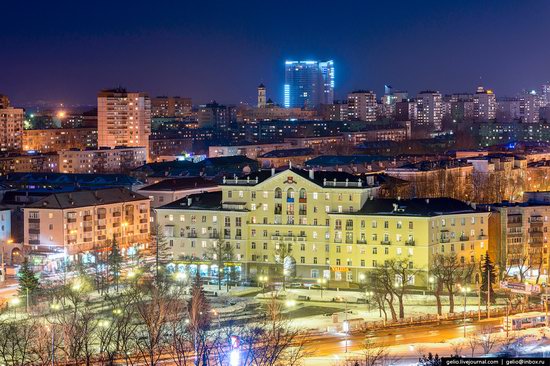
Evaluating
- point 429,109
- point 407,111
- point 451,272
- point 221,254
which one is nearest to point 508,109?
point 429,109

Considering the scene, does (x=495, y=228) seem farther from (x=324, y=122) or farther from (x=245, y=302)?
(x=324, y=122)

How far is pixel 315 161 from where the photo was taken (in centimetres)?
5369

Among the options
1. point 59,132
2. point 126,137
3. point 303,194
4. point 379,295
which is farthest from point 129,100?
point 379,295

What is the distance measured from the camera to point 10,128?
63281 mm

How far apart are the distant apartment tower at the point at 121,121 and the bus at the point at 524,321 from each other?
4421 centimetres

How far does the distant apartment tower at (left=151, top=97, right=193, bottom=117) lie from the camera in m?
102

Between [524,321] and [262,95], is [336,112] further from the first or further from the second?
[524,321]

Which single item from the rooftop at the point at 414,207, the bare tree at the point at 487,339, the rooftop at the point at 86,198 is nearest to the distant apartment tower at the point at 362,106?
the rooftop at the point at 86,198

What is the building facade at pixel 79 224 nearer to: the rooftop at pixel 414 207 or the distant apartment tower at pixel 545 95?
the rooftop at pixel 414 207

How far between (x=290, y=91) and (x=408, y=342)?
366 ft

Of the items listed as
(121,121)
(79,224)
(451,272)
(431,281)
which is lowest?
(431,281)

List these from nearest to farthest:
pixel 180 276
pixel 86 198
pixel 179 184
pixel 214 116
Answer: pixel 180 276
pixel 86 198
pixel 179 184
pixel 214 116

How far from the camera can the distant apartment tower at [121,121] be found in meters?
63.5

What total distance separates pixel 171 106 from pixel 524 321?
8488 centimetres
